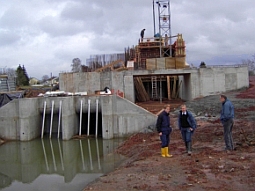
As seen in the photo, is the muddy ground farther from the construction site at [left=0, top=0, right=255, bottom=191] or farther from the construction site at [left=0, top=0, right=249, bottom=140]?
the construction site at [left=0, top=0, right=249, bottom=140]

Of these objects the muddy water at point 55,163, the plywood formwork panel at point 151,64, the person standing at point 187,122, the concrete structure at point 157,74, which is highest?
the plywood formwork panel at point 151,64

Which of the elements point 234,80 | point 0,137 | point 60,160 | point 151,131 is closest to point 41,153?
point 60,160

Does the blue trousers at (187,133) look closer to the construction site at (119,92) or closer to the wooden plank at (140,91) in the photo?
the construction site at (119,92)

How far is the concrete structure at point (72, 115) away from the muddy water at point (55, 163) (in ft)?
2.65

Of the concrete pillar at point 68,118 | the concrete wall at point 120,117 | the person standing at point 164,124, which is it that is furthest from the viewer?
the concrete pillar at point 68,118

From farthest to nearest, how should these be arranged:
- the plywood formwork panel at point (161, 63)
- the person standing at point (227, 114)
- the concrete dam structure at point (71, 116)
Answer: the plywood formwork panel at point (161, 63) < the concrete dam structure at point (71, 116) < the person standing at point (227, 114)

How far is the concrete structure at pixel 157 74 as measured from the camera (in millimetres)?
26547

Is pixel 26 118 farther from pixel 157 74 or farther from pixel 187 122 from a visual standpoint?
pixel 187 122

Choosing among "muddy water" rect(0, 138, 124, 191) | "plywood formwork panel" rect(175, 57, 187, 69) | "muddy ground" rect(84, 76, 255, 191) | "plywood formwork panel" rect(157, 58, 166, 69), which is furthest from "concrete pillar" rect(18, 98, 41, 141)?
"plywood formwork panel" rect(175, 57, 187, 69)

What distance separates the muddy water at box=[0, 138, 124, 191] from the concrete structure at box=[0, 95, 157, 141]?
807 mm

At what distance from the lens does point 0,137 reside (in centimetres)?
1984

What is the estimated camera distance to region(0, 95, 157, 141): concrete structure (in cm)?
1872

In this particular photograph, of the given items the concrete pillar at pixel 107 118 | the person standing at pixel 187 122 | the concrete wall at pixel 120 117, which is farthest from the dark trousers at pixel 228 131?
the concrete pillar at pixel 107 118

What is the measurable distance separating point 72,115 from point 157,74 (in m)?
9.89
